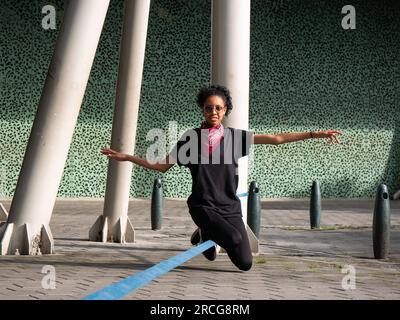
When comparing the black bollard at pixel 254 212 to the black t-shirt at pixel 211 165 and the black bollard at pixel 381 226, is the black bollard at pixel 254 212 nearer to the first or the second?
the black bollard at pixel 381 226

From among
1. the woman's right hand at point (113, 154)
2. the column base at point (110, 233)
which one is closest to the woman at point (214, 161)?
the woman's right hand at point (113, 154)

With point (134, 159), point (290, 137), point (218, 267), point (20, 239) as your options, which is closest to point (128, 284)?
point (134, 159)

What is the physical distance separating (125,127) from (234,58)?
8.36 feet

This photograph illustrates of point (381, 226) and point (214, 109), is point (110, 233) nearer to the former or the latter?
point (381, 226)

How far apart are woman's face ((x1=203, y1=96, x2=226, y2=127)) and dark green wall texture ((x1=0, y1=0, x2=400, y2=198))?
18.5m

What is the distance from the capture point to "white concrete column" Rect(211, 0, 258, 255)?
10195mm

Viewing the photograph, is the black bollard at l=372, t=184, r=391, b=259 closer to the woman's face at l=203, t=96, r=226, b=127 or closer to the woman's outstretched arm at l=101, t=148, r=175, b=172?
the woman's face at l=203, t=96, r=226, b=127

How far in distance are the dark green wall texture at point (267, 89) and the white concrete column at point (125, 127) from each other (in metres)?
13.5

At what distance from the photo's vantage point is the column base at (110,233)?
1188 cm

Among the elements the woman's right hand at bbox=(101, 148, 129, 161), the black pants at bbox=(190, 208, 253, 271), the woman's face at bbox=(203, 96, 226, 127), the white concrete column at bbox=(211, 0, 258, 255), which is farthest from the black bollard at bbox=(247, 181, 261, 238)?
the woman's right hand at bbox=(101, 148, 129, 161)

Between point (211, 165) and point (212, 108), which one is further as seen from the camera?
point (211, 165)

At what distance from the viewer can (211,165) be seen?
7723 mm
